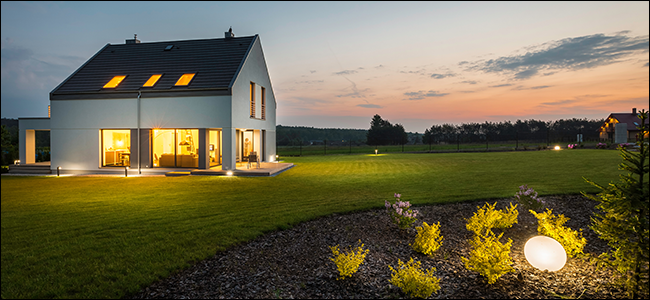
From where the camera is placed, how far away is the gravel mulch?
353 centimetres

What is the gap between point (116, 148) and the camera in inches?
637

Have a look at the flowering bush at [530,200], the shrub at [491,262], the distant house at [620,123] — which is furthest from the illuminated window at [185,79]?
the distant house at [620,123]

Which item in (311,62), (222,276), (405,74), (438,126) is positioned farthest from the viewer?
(438,126)

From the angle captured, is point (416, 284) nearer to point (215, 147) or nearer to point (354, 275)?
point (354, 275)

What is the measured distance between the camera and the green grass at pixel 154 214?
11.4 feet

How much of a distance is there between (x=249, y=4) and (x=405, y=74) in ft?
65.0

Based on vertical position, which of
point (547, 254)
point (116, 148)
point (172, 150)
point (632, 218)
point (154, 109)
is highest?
point (154, 109)

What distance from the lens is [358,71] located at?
2545cm

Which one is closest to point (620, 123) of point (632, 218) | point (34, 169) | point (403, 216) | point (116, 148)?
point (403, 216)

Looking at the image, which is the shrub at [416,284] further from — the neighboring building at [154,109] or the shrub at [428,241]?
the neighboring building at [154,109]

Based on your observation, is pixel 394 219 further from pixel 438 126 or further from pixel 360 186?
pixel 438 126

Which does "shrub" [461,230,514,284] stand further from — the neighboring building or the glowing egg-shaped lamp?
the neighboring building

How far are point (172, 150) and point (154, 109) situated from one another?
231 centimetres

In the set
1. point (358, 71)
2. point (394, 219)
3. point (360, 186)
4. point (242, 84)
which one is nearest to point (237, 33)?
point (242, 84)
